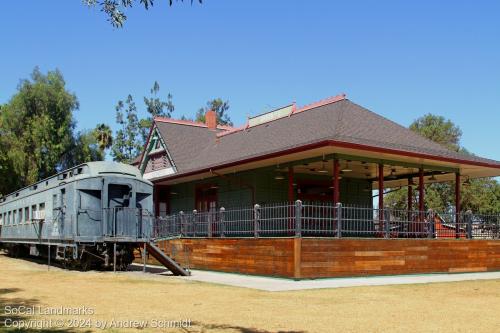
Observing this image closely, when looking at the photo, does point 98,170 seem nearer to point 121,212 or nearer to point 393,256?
point 121,212

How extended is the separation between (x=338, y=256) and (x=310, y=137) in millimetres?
5441

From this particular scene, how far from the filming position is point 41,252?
24375 millimetres

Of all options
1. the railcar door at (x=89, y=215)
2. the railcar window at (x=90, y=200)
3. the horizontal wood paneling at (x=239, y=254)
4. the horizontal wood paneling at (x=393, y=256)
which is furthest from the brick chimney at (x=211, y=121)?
the horizontal wood paneling at (x=393, y=256)

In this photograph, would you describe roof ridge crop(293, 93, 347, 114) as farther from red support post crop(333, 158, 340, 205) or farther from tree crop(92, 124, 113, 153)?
tree crop(92, 124, 113, 153)

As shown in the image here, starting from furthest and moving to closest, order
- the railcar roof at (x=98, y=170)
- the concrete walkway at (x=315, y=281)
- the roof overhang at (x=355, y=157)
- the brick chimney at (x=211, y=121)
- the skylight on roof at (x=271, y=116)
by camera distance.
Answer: the brick chimney at (x=211, y=121) < the skylight on roof at (x=271, y=116) < the railcar roof at (x=98, y=170) < the roof overhang at (x=355, y=157) < the concrete walkway at (x=315, y=281)

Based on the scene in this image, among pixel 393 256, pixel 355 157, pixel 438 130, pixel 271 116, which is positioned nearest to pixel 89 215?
pixel 355 157

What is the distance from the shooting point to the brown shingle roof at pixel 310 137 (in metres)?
20.3

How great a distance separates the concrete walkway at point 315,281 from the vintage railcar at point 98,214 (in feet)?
9.59

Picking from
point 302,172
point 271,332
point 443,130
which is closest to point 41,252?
point 302,172

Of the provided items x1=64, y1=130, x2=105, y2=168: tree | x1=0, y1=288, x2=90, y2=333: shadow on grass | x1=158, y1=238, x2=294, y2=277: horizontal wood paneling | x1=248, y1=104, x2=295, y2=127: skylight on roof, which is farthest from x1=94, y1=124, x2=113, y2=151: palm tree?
x1=0, y1=288, x2=90, y2=333: shadow on grass

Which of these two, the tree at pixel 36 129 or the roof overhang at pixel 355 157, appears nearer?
the roof overhang at pixel 355 157

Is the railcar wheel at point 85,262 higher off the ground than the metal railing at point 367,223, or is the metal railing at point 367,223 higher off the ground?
the metal railing at point 367,223

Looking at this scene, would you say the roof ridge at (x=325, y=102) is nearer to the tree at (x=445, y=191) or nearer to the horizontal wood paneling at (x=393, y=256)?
the horizontal wood paneling at (x=393, y=256)

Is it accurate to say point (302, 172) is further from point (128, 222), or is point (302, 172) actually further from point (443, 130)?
point (443, 130)
